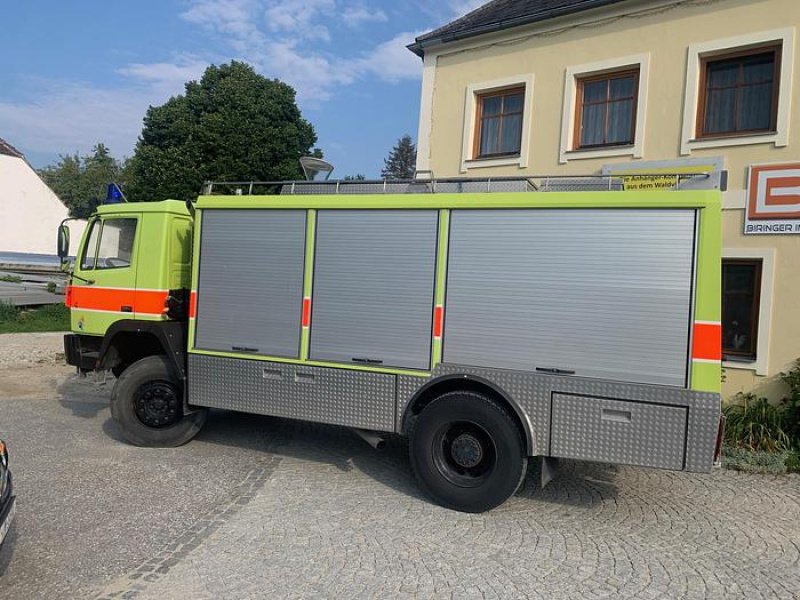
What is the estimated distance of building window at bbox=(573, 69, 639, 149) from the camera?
8.90 meters

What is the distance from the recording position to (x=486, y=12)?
10.7 m

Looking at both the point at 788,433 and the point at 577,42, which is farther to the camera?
the point at 577,42

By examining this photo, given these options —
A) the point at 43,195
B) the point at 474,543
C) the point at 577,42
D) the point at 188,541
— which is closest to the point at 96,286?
the point at 188,541

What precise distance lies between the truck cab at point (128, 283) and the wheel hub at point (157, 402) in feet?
1.49

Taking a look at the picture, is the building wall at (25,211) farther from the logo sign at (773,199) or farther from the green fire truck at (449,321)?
the logo sign at (773,199)

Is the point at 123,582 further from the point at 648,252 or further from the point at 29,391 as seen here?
the point at 29,391

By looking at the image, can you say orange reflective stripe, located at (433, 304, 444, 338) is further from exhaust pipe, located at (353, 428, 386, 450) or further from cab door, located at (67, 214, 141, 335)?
cab door, located at (67, 214, 141, 335)

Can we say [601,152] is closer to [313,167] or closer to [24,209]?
[313,167]

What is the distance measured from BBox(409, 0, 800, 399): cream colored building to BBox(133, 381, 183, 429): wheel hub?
19.9 ft

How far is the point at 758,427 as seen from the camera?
7.05 meters

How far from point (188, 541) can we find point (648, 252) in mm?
3961

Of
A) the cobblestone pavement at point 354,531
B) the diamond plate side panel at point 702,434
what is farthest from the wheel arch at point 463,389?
the diamond plate side panel at point 702,434

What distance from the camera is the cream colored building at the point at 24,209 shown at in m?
32.5

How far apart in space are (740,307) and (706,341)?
4.15m
